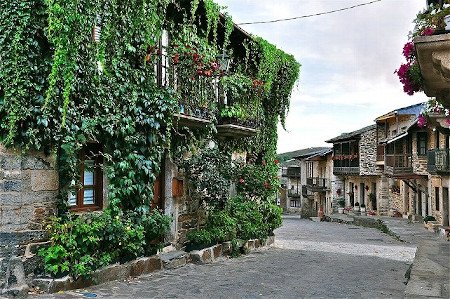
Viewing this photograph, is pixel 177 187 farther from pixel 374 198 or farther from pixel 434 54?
pixel 374 198

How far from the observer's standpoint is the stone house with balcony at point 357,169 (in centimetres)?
3791

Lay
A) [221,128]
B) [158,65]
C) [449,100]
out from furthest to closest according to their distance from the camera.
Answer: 1. [221,128]
2. [158,65]
3. [449,100]

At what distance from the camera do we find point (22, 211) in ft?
23.7

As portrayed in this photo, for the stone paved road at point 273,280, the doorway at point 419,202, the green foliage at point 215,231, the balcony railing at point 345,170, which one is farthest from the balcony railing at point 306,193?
the green foliage at point 215,231

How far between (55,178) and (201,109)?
13.2 feet

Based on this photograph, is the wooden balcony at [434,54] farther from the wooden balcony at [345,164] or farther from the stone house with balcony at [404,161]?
the wooden balcony at [345,164]

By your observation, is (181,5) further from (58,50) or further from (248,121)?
(58,50)

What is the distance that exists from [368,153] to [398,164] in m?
6.30

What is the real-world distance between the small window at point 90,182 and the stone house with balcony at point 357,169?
102ft

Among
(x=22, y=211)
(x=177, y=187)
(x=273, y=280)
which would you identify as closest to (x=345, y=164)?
(x=177, y=187)

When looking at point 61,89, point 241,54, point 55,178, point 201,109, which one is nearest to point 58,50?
point 61,89

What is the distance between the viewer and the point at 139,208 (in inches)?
352

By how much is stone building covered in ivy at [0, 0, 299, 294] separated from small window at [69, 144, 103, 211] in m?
0.02

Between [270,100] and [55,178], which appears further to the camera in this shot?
[270,100]
